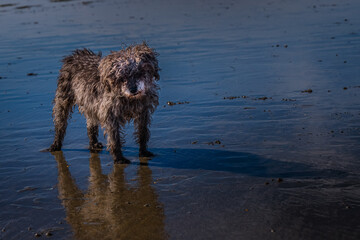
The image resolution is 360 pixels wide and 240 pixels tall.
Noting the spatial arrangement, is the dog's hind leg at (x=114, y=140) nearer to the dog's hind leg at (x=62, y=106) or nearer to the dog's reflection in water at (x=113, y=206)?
the dog's reflection in water at (x=113, y=206)

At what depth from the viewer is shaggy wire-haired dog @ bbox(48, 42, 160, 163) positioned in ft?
22.8

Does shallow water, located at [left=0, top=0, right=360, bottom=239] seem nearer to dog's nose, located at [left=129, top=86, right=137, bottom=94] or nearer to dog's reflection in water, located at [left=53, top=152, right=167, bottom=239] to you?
dog's reflection in water, located at [left=53, top=152, right=167, bottom=239]

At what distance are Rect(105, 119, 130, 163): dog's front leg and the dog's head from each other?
0.63 m

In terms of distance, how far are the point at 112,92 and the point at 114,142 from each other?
82 cm

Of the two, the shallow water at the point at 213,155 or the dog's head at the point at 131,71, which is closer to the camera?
the shallow water at the point at 213,155

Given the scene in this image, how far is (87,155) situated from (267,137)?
3.08 m

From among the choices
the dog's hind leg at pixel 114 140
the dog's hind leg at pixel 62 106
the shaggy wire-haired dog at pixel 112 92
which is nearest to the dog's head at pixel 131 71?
the shaggy wire-haired dog at pixel 112 92

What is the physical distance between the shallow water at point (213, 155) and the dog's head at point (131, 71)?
4.08ft

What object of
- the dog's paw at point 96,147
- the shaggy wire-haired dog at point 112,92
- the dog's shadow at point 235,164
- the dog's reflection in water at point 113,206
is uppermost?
the shaggy wire-haired dog at point 112,92

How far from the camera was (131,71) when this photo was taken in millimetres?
6855

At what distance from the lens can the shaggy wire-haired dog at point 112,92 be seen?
6945 mm

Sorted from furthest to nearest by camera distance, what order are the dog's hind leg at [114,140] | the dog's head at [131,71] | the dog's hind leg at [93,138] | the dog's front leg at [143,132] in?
the dog's hind leg at [93,138] < the dog's front leg at [143,132] < the dog's hind leg at [114,140] < the dog's head at [131,71]

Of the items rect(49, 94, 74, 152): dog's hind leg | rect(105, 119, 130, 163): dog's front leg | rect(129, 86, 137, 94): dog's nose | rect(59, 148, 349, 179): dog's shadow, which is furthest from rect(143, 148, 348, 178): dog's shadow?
rect(49, 94, 74, 152): dog's hind leg

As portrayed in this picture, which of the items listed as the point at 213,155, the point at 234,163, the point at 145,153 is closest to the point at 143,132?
the point at 145,153
